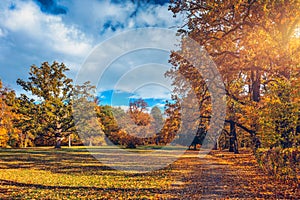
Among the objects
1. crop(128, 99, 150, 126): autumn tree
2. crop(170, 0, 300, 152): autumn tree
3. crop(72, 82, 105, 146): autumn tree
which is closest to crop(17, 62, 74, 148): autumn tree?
crop(72, 82, 105, 146): autumn tree

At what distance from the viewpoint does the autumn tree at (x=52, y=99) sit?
34.4m

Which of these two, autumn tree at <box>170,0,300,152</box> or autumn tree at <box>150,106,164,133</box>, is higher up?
autumn tree at <box>170,0,300,152</box>

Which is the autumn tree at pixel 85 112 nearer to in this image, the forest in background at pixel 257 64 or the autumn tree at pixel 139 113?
the autumn tree at pixel 139 113

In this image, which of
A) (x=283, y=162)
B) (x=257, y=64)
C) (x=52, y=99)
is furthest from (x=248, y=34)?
(x=52, y=99)

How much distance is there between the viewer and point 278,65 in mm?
11977

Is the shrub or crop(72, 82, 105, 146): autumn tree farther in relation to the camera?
crop(72, 82, 105, 146): autumn tree

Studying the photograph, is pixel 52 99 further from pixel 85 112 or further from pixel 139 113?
pixel 139 113

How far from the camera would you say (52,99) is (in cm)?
3512

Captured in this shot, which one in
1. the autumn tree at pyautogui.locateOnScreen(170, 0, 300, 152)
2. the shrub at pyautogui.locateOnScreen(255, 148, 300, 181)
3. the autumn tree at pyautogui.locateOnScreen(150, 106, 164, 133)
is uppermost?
the autumn tree at pyautogui.locateOnScreen(170, 0, 300, 152)

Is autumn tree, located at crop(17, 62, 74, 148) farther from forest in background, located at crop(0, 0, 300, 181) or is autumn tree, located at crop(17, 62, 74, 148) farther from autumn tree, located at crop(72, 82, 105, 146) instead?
forest in background, located at crop(0, 0, 300, 181)

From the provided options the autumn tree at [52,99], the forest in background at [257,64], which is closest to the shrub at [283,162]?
the forest in background at [257,64]

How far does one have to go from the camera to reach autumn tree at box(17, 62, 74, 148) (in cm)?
3444

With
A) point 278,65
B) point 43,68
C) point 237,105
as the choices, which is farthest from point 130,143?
point 278,65

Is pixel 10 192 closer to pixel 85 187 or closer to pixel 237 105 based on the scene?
pixel 85 187
